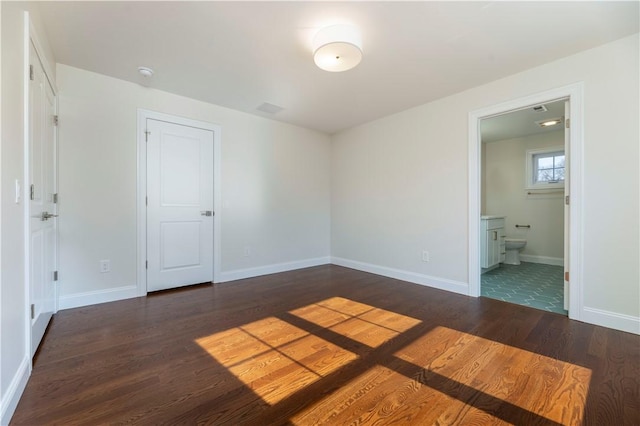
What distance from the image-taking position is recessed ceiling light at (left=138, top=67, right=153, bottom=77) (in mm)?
2725

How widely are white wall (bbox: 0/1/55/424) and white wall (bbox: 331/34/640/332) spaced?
3.64 metres

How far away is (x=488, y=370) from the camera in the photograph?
5.49ft

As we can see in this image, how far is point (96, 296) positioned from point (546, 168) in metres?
6.99

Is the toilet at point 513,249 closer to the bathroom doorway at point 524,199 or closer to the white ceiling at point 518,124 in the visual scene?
the bathroom doorway at point 524,199

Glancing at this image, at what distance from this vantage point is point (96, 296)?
2.85 meters

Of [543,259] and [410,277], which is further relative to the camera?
[543,259]

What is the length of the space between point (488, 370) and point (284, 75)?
118 inches

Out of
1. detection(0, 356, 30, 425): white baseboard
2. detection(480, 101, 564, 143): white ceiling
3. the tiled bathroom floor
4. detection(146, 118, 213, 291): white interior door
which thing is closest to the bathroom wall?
detection(480, 101, 564, 143): white ceiling

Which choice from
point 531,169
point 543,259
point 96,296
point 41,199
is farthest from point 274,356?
point 531,169

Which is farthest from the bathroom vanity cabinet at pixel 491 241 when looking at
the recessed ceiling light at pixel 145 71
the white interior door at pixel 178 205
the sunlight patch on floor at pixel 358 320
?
the recessed ceiling light at pixel 145 71

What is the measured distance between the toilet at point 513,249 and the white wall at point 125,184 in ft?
12.3

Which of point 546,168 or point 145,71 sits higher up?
point 145,71

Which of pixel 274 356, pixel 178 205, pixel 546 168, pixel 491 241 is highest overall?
pixel 546 168

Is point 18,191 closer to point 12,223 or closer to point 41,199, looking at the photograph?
point 12,223
